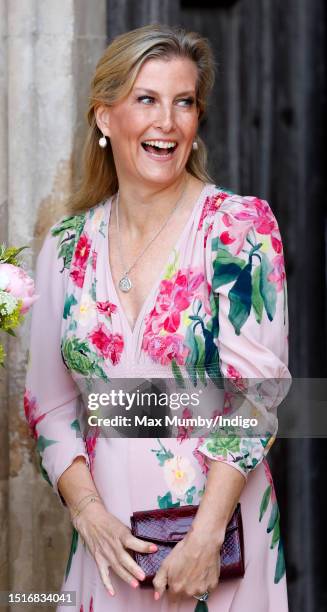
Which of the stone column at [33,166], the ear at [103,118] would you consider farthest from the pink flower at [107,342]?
the stone column at [33,166]

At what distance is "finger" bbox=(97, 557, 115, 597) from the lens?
224cm

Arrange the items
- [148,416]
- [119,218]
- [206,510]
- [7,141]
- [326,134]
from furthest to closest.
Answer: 1. [326,134]
2. [7,141]
3. [119,218]
4. [148,416]
5. [206,510]

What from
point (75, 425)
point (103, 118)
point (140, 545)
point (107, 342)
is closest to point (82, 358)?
point (107, 342)

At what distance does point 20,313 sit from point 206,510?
0.50 m

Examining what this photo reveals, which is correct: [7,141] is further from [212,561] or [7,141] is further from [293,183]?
[212,561]

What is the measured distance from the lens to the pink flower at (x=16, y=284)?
199cm

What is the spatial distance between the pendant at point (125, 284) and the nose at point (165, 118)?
0.31m

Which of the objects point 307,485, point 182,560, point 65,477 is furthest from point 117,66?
point 307,485

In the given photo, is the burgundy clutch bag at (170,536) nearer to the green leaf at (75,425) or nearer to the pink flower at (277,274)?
the green leaf at (75,425)

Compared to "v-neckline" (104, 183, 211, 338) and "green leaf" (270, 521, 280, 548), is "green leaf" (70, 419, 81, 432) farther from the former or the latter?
"green leaf" (270, 521, 280, 548)

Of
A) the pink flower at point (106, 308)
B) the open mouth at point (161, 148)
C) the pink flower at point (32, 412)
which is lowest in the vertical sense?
the pink flower at point (32, 412)

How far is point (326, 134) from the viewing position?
3.35 metres

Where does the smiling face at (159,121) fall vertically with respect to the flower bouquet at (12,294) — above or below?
above

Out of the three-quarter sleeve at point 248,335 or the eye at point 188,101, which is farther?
the eye at point 188,101
